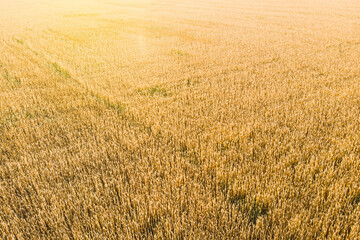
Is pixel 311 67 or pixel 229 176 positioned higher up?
pixel 311 67

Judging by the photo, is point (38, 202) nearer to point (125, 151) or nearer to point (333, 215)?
point (125, 151)

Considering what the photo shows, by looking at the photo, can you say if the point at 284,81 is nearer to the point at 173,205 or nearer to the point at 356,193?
the point at 356,193

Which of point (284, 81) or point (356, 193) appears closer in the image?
point (356, 193)

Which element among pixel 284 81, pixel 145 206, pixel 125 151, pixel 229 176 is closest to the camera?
pixel 145 206

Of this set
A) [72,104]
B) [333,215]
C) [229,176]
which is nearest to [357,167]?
[333,215]

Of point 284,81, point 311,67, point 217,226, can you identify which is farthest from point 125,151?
point 311,67

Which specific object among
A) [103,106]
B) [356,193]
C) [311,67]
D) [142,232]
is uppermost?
[311,67]

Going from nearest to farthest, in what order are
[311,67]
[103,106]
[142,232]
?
1. [142,232]
2. [103,106]
3. [311,67]
